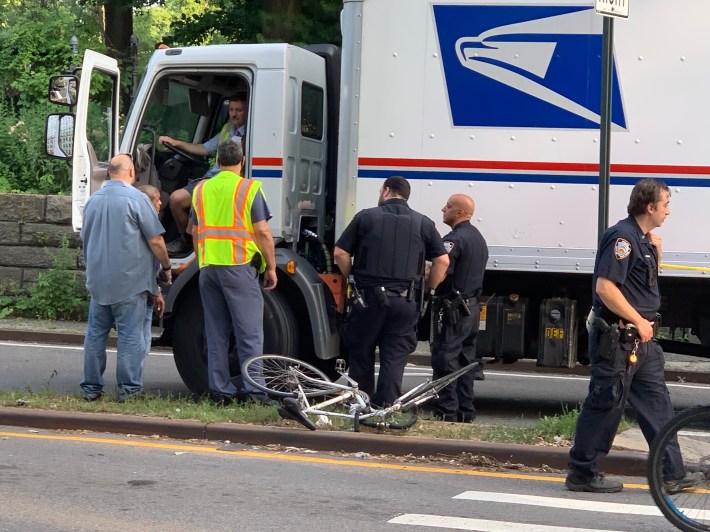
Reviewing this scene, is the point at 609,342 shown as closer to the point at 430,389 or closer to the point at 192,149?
the point at 430,389

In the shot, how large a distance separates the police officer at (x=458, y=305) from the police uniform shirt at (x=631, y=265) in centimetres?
218

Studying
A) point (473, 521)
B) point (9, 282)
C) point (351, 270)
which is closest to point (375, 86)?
point (351, 270)

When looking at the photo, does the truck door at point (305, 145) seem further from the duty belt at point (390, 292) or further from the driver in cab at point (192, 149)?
the duty belt at point (390, 292)

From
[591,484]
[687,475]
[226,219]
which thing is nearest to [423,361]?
[226,219]

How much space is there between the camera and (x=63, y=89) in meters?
9.20

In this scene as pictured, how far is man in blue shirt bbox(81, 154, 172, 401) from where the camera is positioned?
8781 mm

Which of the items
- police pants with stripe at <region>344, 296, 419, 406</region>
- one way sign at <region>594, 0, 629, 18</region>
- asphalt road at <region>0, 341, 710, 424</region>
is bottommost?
asphalt road at <region>0, 341, 710, 424</region>

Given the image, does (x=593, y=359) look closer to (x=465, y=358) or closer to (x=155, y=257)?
(x=465, y=358)

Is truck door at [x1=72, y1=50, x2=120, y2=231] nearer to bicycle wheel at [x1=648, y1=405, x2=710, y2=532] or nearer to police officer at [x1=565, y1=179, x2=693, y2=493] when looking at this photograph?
police officer at [x1=565, y1=179, x2=693, y2=493]

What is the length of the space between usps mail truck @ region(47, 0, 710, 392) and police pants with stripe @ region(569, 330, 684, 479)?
2.29 m

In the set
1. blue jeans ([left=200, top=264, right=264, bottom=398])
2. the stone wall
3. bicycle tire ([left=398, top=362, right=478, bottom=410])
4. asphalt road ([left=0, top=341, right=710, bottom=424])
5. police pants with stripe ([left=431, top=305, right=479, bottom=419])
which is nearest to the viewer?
bicycle tire ([left=398, top=362, right=478, bottom=410])

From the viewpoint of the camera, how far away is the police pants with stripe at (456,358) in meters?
8.80

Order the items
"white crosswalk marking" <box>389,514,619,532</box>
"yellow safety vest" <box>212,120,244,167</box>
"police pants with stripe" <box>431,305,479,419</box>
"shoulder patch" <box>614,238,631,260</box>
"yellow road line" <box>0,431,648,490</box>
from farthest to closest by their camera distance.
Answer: "yellow safety vest" <box>212,120,244,167</box>
"police pants with stripe" <box>431,305,479,419</box>
"yellow road line" <box>0,431,648,490</box>
"shoulder patch" <box>614,238,631,260</box>
"white crosswalk marking" <box>389,514,619,532</box>

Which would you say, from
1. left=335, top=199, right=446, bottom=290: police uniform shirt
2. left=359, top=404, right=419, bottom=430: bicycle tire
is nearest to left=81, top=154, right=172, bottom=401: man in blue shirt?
left=335, top=199, right=446, bottom=290: police uniform shirt
